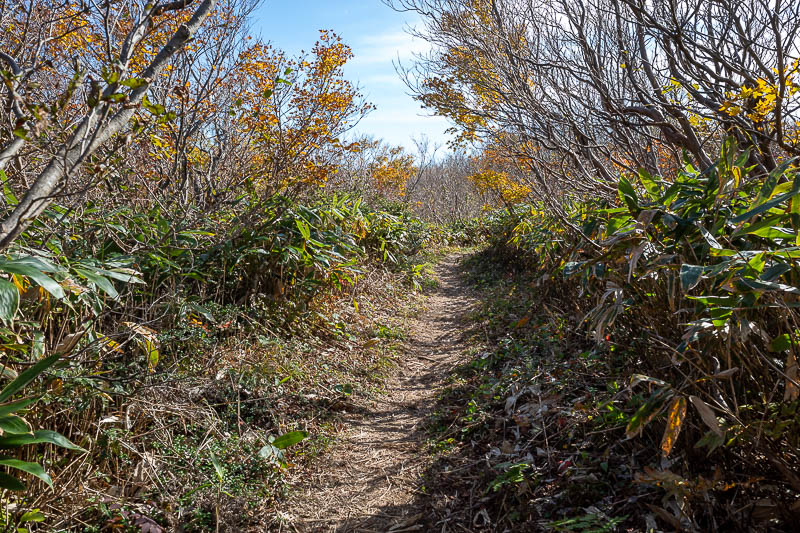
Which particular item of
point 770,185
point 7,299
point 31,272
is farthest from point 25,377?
point 770,185

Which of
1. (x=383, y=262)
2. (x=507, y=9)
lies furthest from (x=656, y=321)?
(x=383, y=262)

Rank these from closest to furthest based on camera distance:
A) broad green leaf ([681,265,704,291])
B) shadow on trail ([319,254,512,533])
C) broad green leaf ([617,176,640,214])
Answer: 1. broad green leaf ([681,265,704,291])
2. broad green leaf ([617,176,640,214])
3. shadow on trail ([319,254,512,533])

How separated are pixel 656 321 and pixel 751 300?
2.68ft

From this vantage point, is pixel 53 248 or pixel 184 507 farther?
pixel 53 248

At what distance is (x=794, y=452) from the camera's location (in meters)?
1.71

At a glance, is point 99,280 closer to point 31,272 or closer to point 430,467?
point 31,272

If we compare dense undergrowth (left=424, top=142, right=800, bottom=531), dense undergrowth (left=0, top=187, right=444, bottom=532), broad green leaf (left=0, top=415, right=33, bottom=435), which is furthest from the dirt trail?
broad green leaf (left=0, top=415, right=33, bottom=435)

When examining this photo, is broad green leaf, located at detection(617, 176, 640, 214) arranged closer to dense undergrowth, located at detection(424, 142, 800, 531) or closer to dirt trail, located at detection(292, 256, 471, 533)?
dense undergrowth, located at detection(424, 142, 800, 531)

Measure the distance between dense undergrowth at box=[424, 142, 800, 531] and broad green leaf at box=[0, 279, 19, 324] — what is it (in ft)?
7.34

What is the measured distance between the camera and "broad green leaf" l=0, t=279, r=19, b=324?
174 centimetres

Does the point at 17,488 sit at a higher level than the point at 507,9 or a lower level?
lower

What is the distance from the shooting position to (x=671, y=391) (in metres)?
1.73

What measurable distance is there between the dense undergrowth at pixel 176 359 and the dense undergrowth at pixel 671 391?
4.16 ft

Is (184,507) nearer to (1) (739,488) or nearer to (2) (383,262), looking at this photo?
(1) (739,488)
